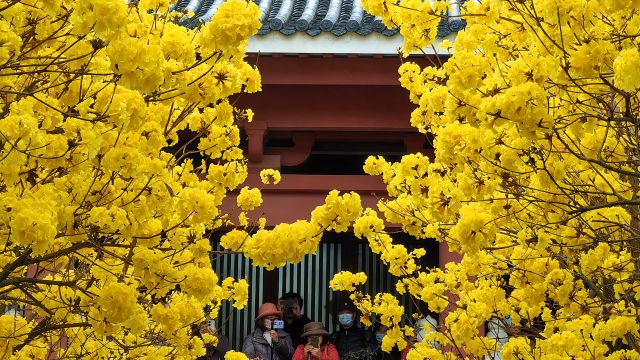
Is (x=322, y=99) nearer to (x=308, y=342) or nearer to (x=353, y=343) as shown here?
(x=308, y=342)

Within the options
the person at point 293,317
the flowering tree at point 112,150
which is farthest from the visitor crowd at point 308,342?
the flowering tree at point 112,150

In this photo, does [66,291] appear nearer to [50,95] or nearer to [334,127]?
[50,95]

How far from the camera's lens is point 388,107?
905 cm

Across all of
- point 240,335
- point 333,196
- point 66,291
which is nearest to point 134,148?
point 333,196

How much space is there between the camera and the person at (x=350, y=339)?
942 cm

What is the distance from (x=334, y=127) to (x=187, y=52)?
5.01 m

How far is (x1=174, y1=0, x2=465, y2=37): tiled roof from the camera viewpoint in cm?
822

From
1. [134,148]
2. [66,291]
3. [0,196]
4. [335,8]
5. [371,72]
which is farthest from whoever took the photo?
[335,8]

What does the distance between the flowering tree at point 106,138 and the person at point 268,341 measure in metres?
4.27

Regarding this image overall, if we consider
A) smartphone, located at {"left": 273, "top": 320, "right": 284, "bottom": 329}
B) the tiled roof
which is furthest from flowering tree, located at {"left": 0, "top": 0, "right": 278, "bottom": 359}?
smartphone, located at {"left": 273, "top": 320, "right": 284, "bottom": 329}

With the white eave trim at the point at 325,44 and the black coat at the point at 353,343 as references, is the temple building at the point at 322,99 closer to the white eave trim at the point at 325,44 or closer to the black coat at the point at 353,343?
the white eave trim at the point at 325,44

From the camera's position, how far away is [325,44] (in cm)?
839

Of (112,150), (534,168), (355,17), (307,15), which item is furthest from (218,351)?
(112,150)

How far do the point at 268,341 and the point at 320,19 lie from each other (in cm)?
288
